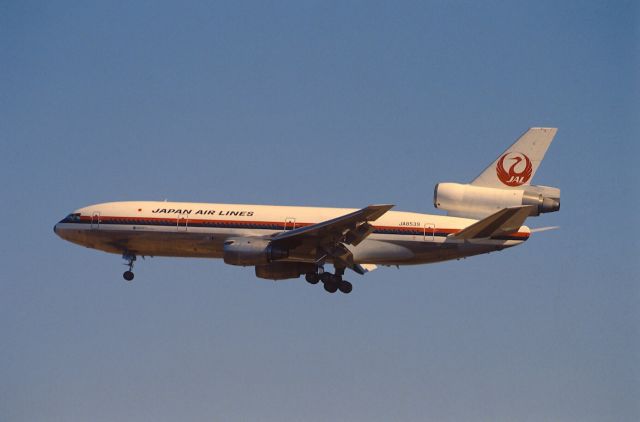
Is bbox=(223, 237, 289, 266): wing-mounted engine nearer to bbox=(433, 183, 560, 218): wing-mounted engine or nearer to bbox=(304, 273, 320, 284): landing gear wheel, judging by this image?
bbox=(304, 273, 320, 284): landing gear wheel

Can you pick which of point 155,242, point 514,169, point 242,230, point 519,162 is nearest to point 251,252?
point 242,230

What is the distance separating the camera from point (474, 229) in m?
49.5

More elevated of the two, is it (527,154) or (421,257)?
(527,154)

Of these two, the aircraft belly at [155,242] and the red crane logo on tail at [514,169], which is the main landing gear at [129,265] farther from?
the red crane logo on tail at [514,169]

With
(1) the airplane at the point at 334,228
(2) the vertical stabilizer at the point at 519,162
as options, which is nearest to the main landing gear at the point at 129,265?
(1) the airplane at the point at 334,228

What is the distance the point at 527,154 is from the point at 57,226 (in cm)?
2395

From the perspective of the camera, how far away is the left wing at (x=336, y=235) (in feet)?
158

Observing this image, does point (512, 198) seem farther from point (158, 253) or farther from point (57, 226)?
point (57, 226)

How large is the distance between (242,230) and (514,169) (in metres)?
13.5

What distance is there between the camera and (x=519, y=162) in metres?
52.5

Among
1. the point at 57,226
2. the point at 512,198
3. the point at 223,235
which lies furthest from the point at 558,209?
the point at 57,226

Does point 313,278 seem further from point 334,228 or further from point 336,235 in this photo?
point 334,228

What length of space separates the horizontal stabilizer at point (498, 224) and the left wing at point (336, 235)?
15.0ft

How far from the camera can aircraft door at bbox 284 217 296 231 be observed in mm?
51600
